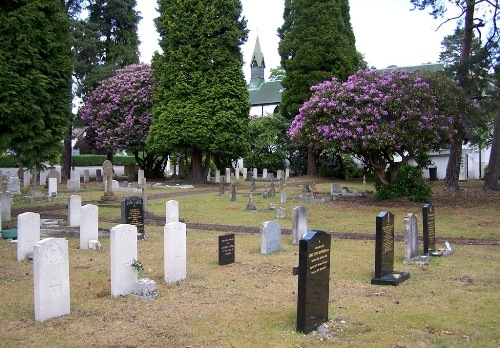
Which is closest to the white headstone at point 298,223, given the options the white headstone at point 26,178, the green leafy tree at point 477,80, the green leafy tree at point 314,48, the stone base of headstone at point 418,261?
the stone base of headstone at point 418,261

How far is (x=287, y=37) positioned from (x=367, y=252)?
32.1 m

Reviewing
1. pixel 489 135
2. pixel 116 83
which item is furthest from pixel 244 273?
pixel 489 135

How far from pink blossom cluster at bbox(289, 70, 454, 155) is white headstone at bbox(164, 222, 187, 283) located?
13.2m

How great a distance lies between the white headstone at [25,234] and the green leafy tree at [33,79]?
7109 mm

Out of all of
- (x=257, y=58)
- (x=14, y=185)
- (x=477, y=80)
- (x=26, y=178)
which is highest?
(x=257, y=58)

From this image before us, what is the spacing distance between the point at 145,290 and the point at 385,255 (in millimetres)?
4215

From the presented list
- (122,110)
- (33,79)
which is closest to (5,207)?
(33,79)

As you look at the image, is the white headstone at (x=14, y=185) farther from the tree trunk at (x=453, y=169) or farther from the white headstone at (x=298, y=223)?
the tree trunk at (x=453, y=169)

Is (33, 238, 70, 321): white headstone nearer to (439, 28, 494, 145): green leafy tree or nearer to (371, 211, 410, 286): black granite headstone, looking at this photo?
(371, 211, 410, 286): black granite headstone

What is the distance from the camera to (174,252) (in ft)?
30.1

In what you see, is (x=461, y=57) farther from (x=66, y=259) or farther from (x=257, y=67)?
(x=257, y=67)

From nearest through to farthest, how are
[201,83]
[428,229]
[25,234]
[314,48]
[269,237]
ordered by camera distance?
[25,234] < [428,229] < [269,237] < [201,83] < [314,48]

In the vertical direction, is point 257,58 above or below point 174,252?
above

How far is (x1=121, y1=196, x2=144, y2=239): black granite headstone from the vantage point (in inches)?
540
